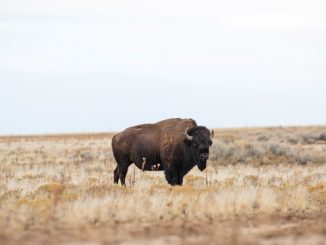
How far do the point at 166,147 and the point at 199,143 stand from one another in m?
1.39

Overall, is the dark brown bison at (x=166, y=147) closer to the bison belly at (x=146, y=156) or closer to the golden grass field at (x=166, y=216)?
the bison belly at (x=146, y=156)

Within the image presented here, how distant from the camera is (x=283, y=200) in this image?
12711 mm

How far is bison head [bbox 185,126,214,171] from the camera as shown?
16.2 metres

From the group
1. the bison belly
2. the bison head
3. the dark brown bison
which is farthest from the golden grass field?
the bison belly

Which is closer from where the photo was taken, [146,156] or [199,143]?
[199,143]

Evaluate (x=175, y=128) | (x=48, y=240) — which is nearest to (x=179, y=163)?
(x=175, y=128)

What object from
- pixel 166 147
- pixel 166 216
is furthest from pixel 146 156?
pixel 166 216

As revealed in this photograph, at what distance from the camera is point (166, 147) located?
57.2ft

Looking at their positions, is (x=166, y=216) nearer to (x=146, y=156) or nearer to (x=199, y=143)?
(x=199, y=143)

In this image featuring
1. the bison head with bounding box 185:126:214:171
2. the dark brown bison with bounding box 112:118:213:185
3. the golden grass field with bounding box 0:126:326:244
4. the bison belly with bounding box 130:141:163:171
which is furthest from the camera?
the bison belly with bounding box 130:141:163:171

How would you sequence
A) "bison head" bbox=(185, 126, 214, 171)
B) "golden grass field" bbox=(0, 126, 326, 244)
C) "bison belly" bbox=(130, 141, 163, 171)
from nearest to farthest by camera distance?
"golden grass field" bbox=(0, 126, 326, 244), "bison head" bbox=(185, 126, 214, 171), "bison belly" bbox=(130, 141, 163, 171)

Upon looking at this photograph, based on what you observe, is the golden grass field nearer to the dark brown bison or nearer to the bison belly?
the dark brown bison

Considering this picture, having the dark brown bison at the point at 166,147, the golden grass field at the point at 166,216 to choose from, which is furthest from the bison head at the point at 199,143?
the golden grass field at the point at 166,216

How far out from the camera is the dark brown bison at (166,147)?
16.5m
